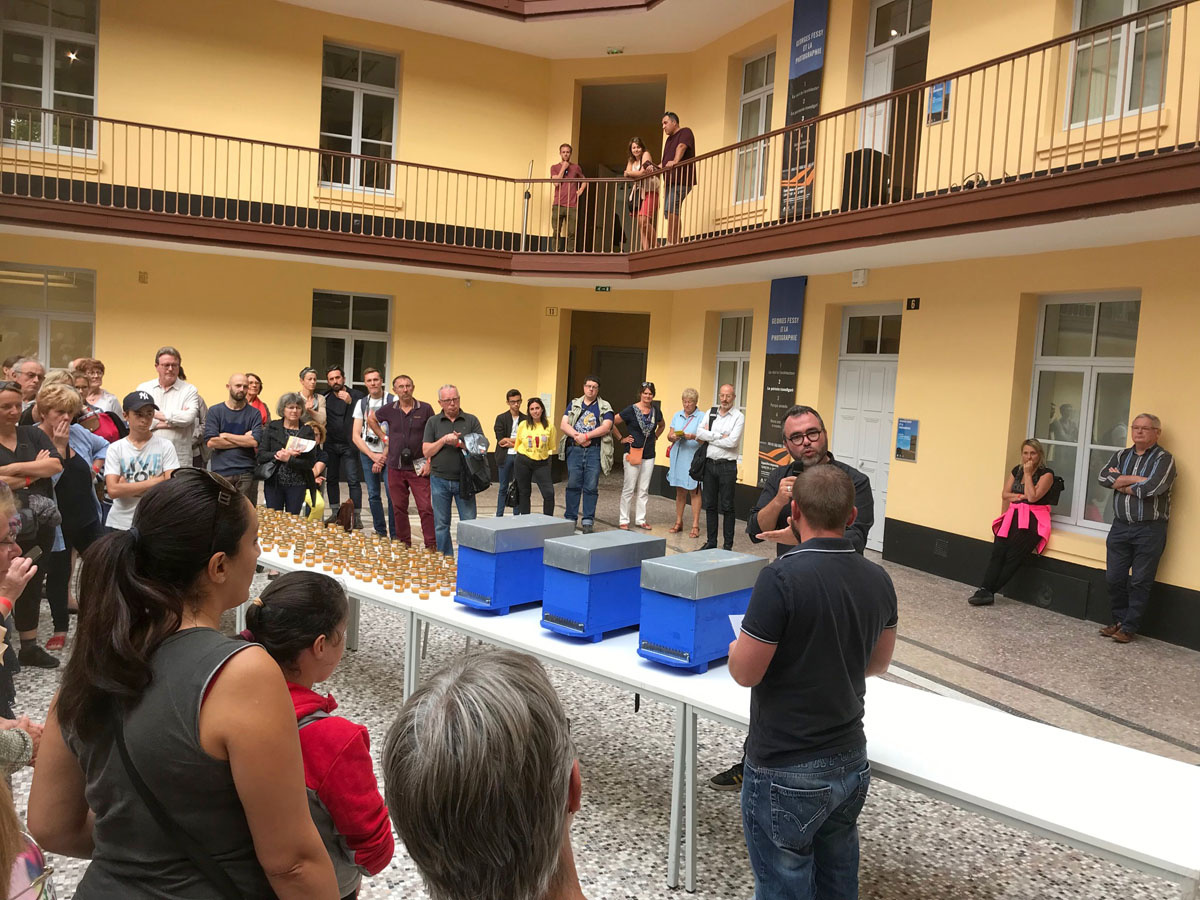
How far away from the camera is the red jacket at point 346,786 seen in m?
1.74

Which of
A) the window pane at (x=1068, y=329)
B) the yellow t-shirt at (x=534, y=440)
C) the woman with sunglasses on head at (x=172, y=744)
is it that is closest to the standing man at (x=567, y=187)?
the yellow t-shirt at (x=534, y=440)

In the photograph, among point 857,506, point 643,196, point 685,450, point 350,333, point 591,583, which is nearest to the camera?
point 591,583

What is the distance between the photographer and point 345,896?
1.85 m

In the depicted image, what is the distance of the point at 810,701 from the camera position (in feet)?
7.63

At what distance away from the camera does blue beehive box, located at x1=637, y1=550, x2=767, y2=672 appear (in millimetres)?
3078

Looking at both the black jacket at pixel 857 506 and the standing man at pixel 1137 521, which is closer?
the black jacket at pixel 857 506

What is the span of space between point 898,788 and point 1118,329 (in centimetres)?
551

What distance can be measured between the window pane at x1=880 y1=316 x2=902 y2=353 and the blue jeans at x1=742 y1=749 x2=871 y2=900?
27.2ft

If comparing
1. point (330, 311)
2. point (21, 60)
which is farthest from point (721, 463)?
point (21, 60)

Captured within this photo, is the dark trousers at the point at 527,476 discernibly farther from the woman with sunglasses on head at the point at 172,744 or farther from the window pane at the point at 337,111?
the woman with sunglasses on head at the point at 172,744

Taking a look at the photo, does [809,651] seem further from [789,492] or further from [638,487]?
[638,487]

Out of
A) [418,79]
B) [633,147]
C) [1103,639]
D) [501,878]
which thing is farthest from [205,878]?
[418,79]

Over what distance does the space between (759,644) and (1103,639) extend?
5.70 meters

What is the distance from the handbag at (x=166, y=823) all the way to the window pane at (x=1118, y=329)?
8.03 metres
